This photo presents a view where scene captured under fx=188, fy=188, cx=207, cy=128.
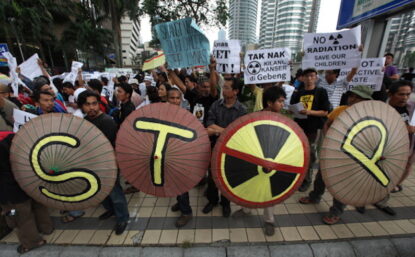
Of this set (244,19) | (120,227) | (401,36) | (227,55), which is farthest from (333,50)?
(244,19)

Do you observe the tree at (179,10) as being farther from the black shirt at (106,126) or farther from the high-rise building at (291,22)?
the high-rise building at (291,22)

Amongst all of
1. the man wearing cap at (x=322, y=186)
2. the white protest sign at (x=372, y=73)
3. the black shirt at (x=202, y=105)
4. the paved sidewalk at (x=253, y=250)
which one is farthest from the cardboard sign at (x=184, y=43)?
the white protest sign at (x=372, y=73)

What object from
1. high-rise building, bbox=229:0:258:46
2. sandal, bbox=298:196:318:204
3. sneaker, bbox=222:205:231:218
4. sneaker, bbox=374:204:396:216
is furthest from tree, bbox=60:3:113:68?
high-rise building, bbox=229:0:258:46

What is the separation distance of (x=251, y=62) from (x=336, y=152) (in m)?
2.20

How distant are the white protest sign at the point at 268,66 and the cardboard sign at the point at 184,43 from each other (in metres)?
0.86

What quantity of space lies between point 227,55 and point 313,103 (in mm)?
1756

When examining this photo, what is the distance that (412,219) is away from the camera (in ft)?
8.93

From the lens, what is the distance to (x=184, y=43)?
10.1ft

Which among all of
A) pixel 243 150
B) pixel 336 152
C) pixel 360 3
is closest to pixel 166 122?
pixel 243 150

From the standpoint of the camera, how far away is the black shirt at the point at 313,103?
2871 millimetres

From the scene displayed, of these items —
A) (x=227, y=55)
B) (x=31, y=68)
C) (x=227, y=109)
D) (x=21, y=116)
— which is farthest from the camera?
(x=31, y=68)

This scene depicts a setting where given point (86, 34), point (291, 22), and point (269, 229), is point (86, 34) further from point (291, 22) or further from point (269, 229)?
point (291, 22)

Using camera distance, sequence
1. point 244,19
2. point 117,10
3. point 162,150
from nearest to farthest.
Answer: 1. point 162,150
2. point 117,10
3. point 244,19

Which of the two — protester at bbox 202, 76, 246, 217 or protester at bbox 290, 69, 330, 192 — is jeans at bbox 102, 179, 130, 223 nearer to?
protester at bbox 202, 76, 246, 217
